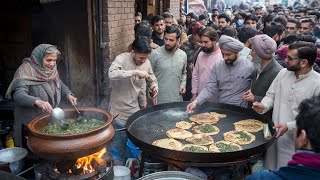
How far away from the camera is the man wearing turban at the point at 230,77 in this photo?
4594 millimetres

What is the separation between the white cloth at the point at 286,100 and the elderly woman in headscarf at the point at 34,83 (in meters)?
2.79

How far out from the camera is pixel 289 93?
379cm

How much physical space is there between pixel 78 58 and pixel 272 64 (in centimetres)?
359

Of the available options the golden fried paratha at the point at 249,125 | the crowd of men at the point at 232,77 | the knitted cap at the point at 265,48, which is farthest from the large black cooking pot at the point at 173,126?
the knitted cap at the point at 265,48

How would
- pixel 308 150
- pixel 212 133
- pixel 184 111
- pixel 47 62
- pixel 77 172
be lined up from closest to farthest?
pixel 308 150 < pixel 77 172 < pixel 47 62 < pixel 212 133 < pixel 184 111

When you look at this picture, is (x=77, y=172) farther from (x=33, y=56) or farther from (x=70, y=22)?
(x=70, y=22)

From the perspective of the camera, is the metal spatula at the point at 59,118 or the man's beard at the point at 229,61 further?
the man's beard at the point at 229,61

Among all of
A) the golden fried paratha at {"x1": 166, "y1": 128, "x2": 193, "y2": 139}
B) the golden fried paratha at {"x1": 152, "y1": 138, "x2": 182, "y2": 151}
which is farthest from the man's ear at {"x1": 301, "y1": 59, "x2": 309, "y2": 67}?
the golden fried paratha at {"x1": 152, "y1": 138, "x2": 182, "y2": 151}

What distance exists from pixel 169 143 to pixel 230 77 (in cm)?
159

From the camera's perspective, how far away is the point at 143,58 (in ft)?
15.0

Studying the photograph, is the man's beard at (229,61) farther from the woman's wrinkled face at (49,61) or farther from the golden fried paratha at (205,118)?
the woman's wrinkled face at (49,61)

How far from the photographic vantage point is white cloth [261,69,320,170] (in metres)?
3.63

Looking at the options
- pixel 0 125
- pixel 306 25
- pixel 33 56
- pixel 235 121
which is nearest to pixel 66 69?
pixel 0 125

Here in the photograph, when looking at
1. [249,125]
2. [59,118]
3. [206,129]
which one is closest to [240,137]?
[249,125]
